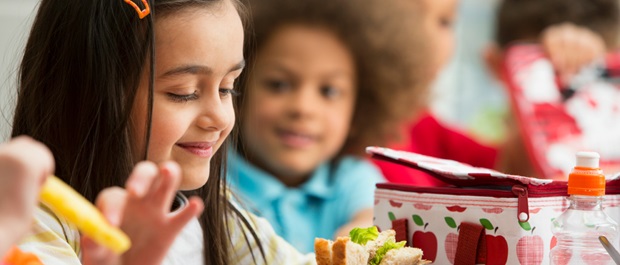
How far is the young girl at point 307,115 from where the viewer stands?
4.64 ft

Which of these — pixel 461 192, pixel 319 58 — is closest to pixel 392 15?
pixel 319 58

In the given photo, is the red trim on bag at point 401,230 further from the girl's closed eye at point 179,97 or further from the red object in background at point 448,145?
the red object in background at point 448,145

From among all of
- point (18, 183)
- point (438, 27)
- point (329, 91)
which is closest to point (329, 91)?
point (329, 91)

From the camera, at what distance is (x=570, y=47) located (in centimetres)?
166

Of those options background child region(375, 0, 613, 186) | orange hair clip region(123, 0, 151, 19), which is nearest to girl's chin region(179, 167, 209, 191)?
orange hair clip region(123, 0, 151, 19)

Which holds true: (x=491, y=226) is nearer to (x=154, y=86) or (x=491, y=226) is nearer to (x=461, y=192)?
(x=461, y=192)

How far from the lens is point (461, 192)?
0.69m

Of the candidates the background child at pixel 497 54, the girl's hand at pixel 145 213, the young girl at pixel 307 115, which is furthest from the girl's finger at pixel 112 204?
the background child at pixel 497 54

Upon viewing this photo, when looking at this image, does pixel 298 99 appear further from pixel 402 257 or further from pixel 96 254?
pixel 96 254

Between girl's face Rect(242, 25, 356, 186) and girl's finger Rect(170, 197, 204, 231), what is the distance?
3.12 ft

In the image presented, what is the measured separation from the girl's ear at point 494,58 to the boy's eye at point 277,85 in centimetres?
62

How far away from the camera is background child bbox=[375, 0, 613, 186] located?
1.67m

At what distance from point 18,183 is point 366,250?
309mm

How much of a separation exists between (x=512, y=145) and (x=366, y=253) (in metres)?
1.13
